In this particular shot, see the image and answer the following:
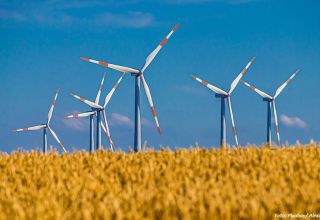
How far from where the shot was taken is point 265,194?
11.6m

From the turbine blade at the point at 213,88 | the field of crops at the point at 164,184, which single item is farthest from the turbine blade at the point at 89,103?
the field of crops at the point at 164,184

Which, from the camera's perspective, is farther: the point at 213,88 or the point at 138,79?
the point at 213,88

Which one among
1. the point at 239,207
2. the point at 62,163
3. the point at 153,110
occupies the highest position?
the point at 153,110

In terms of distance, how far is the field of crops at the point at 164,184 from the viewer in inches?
417

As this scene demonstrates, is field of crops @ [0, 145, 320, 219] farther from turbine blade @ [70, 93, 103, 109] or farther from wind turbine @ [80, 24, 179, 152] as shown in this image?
turbine blade @ [70, 93, 103, 109]

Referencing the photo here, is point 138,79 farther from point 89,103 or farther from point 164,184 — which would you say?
point 164,184

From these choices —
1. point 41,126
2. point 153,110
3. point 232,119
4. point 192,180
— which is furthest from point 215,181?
point 41,126

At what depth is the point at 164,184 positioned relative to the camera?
43.9 feet

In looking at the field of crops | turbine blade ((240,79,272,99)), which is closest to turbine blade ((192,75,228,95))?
turbine blade ((240,79,272,99))

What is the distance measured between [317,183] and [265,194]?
2.07 m

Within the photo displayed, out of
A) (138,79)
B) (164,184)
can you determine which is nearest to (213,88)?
(138,79)

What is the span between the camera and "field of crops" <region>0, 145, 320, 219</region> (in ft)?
34.8

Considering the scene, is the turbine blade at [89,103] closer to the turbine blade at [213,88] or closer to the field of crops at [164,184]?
the turbine blade at [213,88]

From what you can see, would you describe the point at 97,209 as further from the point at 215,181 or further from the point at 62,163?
the point at 62,163
